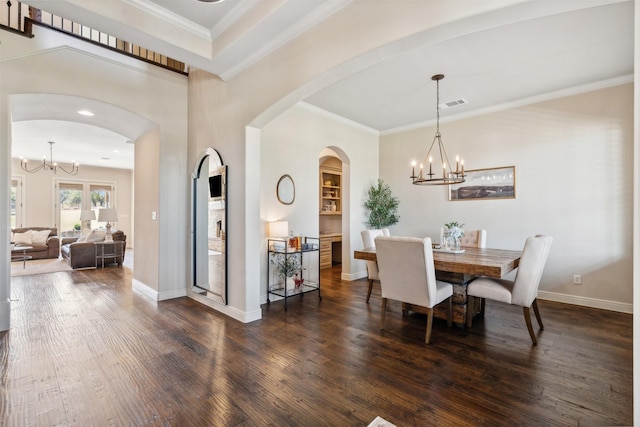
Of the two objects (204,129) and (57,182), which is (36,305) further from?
(57,182)

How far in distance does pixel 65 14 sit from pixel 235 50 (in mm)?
1382

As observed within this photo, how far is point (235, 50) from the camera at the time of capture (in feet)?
10.1

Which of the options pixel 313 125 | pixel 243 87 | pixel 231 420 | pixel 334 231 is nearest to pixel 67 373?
pixel 231 420

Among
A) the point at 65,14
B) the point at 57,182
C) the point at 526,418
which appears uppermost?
the point at 65,14

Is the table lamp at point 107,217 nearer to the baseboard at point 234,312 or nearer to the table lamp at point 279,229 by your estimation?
the baseboard at point 234,312

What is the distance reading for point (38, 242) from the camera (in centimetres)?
771

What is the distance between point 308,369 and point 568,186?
13.8 feet

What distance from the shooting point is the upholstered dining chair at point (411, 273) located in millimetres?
2771

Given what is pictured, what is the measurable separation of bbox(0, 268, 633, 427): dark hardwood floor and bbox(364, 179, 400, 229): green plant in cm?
238

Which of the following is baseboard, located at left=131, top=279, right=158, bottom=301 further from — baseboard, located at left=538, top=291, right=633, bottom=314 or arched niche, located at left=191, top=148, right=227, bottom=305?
baseboard, located at left=538, top=291, right=633, bottom=314

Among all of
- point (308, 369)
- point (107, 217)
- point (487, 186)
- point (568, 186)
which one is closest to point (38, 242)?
point (107, 217)

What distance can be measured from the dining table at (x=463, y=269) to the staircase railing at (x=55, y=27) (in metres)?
3.97

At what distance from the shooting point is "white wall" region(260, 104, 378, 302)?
4152mm

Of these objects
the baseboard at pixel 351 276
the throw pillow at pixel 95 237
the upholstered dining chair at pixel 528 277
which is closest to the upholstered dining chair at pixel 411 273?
the upholstered dining chair at pixel 528 277
